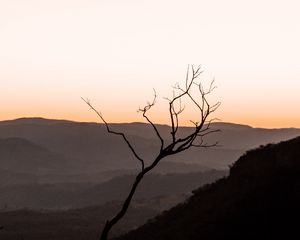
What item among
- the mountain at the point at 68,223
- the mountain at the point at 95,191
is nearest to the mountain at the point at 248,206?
the mountain at the point at 68,223

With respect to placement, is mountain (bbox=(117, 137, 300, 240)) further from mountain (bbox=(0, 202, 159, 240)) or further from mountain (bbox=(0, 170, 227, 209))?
mountain (bbox=(0, 170, 227, 209))

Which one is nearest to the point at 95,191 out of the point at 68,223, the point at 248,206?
the point at 68,223

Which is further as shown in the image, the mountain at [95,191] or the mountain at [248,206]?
the mountain at [95,191]

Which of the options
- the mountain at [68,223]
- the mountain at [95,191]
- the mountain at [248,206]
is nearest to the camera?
the mountain at [248,206]

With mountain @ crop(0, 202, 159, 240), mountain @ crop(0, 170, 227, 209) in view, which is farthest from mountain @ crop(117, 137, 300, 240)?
mountain @ crop(0, 170, 227, 209)

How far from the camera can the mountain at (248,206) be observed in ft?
73.7

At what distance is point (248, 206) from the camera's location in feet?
84.0

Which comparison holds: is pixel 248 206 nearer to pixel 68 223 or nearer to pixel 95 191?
pixel 68 223

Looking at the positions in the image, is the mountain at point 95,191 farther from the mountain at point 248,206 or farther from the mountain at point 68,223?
the mountain at point 248,206

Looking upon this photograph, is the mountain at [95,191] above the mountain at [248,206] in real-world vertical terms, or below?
below

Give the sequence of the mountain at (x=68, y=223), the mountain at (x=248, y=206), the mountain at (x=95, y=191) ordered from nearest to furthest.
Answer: the mountain at (x=248, y=206)
the mountain at (x=68, y=223)
the mountain at (x=95, y=191)

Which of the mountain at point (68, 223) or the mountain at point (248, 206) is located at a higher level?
the mountain at point (248, 206)

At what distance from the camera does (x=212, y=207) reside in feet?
98.3

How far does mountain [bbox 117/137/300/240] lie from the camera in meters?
22.5
